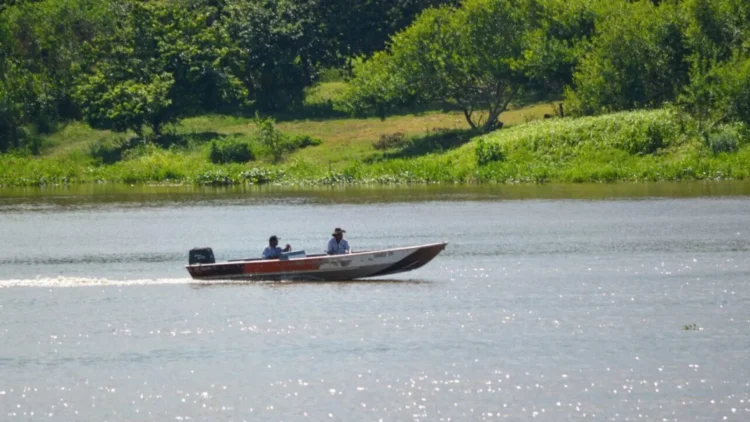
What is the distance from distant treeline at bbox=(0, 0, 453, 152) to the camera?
8994 cm

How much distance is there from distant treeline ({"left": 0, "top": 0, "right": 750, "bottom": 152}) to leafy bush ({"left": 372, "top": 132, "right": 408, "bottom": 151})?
189 cm

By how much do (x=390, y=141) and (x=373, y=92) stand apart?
10.8 feet

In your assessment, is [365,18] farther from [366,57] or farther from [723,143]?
[723,143]

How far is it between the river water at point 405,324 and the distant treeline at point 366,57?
22.3 meters

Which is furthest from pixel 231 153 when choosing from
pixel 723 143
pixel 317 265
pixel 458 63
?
pixel 317 265

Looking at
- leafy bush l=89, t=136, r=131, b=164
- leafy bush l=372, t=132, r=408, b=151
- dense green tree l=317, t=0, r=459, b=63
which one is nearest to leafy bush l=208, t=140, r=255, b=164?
leafy bush l=89, t=136, r=131, b=164

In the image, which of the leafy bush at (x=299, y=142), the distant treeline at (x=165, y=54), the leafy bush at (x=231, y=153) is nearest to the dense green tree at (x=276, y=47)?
Result: the distant treeline at (x=165, y=54)

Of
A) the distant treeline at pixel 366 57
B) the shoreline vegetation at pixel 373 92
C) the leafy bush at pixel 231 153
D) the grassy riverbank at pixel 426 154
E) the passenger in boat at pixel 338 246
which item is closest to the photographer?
the passenger in boat at pixel 338 246

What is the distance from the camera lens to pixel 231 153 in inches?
3383

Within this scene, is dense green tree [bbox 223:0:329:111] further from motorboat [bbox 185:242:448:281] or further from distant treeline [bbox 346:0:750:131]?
motorboat [bbox 185:242:448:281]

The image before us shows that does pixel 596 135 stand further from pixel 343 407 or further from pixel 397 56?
pixel 343 407

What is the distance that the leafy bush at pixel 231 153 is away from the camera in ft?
282

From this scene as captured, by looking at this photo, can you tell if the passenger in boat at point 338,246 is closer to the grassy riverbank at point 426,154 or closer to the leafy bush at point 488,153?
the grassy riverbank at point 426,154

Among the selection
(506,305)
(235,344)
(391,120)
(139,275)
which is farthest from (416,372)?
(391,120)
